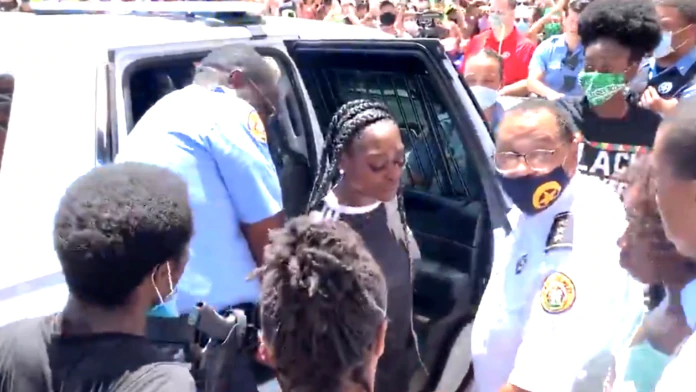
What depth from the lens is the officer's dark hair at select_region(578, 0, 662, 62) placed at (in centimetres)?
312

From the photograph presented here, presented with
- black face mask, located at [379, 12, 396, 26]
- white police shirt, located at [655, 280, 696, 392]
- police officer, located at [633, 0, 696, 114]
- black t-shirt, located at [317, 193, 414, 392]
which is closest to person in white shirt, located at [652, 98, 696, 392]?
white police shirt, located at [655, 280, 696, 392]

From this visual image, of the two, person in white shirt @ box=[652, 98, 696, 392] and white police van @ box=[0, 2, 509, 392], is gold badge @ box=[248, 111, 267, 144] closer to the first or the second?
white police van @ box=[0, 2, 509, 392]

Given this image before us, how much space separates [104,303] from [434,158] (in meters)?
1.93

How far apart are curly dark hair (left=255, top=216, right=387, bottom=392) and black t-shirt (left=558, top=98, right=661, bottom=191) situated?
176 centimetres

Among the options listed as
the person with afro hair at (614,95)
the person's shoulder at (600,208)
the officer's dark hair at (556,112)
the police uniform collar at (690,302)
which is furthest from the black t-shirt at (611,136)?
the police uniform collar at (690,302)

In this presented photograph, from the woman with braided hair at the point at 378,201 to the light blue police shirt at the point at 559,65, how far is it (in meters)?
2.33

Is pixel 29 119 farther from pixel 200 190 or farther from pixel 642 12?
pixel 642 12

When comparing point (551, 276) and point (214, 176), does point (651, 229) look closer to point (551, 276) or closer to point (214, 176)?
point (551, 276)

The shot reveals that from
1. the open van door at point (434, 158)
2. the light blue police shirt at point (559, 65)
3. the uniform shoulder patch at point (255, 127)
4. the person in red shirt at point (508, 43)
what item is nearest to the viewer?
the uniform shoulder patch at point (255, 127)

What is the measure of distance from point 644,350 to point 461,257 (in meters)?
1.39

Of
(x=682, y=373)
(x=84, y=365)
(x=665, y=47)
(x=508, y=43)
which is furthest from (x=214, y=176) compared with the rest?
(x=508, y=43)

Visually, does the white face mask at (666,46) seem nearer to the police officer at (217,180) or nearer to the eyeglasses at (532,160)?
the eyeglasses at (532,160)

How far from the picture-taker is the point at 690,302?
1.60m

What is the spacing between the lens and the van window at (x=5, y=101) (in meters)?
2.25
